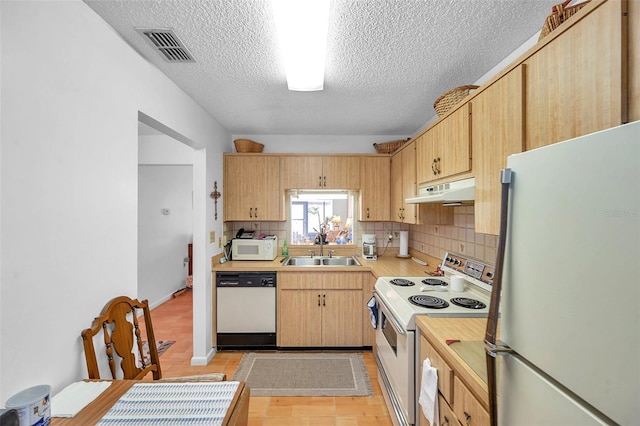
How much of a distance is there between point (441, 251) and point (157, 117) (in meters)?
2.77

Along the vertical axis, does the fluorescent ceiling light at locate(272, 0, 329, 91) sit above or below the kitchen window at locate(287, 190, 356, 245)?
above

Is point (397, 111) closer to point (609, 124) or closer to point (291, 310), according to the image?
point (609, 124)

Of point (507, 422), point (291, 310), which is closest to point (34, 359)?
point (507, 422)

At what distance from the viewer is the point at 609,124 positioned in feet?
2.59

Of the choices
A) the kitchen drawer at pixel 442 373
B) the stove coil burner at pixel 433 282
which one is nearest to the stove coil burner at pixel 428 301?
the kitchen drawer at pixel 442 373

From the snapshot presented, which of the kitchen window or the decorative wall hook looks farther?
the kitchen window

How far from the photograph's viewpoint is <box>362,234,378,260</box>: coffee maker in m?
3.28

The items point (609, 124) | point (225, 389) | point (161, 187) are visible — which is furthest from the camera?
point (161, 187)

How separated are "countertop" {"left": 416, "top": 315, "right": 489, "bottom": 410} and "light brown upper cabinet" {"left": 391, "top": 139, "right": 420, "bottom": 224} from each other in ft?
3.72

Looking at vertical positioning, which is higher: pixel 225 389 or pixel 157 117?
pixel 157 117

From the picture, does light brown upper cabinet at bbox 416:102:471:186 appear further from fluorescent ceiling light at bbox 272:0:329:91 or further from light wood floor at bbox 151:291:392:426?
light wood floor at bbox 151:291:392:426

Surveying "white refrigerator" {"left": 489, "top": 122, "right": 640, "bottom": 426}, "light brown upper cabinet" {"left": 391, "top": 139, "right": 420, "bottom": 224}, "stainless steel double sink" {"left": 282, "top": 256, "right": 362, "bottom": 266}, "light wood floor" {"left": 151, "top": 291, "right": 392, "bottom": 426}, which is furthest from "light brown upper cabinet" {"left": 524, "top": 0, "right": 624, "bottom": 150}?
"stainless steel double sink" {"left": 282, "top": 256, "right": 362, "bottom": 266}

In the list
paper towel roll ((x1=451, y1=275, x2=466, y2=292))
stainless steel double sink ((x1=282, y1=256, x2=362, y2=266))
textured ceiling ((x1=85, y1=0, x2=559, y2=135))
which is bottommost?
stainless steel double sink ((x1=282, y1=256, x2=362, y2=266))

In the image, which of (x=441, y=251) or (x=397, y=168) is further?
(x=397, y=168)
